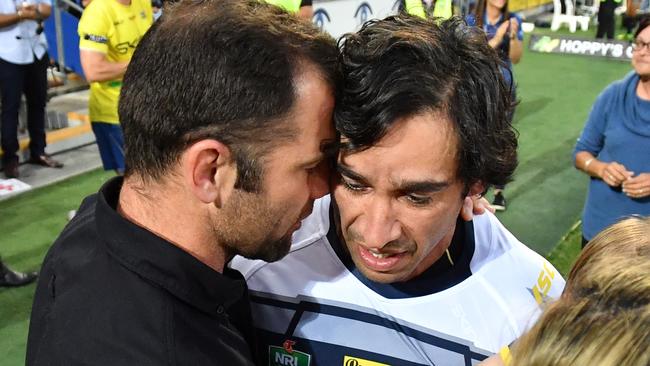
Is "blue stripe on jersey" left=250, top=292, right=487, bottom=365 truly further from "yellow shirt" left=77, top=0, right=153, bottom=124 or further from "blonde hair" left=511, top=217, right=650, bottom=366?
"yellow shirt" left=77, top=0, right=153, bottom=124

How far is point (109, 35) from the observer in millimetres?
4480

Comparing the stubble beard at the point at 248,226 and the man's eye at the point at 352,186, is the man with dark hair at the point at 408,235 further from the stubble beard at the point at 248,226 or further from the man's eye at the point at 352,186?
the stubble beard at the point at 248,226

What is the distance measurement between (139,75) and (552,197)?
5241 mm

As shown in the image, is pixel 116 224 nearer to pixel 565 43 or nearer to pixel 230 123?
pixel 230 123

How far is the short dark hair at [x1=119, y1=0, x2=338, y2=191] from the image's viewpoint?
4.43 ft

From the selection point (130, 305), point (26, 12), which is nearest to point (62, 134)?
point (26, 12)

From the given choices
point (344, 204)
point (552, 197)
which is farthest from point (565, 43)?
point (344, 204)

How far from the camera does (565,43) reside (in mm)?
12195

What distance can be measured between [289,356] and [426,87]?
0.76m

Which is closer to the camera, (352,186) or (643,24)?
(352,186)

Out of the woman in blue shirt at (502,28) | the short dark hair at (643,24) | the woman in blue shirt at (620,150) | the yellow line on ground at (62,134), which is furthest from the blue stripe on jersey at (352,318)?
the yellow line on ground at (62,134)

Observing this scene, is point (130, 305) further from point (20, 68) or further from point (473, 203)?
point (20, 68)

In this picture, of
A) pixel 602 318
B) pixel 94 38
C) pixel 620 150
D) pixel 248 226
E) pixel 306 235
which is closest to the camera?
pixel 602 318

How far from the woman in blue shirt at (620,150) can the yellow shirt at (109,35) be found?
2.82 m
